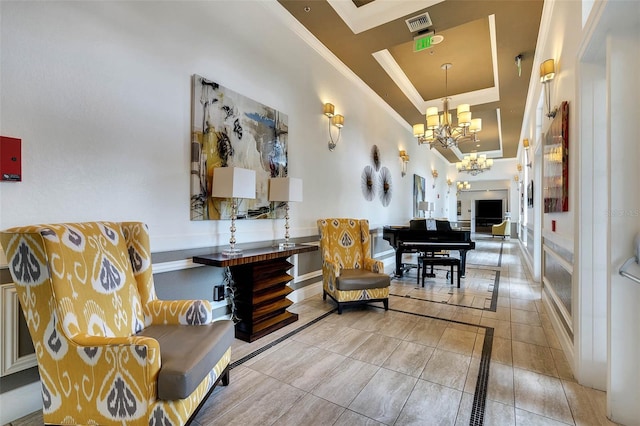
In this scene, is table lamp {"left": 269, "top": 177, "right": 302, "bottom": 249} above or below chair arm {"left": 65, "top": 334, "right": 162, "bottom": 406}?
above

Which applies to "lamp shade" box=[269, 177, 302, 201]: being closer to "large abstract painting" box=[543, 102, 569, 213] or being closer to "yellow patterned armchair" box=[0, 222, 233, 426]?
"yellow patterned armchair" box=[0, 222, 233, 426]

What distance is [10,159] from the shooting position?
63.6 inches

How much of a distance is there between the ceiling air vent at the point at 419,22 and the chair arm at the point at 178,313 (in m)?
3.87

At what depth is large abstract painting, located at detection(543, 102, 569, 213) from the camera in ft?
7.99

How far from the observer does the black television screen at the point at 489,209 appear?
14.5m

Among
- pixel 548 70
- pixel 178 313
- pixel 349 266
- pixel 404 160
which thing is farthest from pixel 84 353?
pixel 404 160

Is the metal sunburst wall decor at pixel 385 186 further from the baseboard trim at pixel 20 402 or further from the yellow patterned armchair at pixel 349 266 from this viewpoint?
the baseboard trim at pixel 20 402

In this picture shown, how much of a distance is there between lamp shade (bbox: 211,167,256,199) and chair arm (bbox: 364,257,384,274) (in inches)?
74.5

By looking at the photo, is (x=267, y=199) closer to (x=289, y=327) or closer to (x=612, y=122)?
(x=289, y=327)

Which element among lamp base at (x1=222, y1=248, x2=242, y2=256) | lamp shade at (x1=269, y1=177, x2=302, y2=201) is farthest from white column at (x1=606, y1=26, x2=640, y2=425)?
lamp base at (x1=222, y1=248, x2=242, y2=256)

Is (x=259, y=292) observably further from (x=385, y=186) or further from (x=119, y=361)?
(x=385, y=186)

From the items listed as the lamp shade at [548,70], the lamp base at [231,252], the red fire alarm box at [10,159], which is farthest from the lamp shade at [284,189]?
the lamp shade at [548,70]

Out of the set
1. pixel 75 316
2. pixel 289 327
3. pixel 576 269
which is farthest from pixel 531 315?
pixel 75 316

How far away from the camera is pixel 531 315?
336cm
